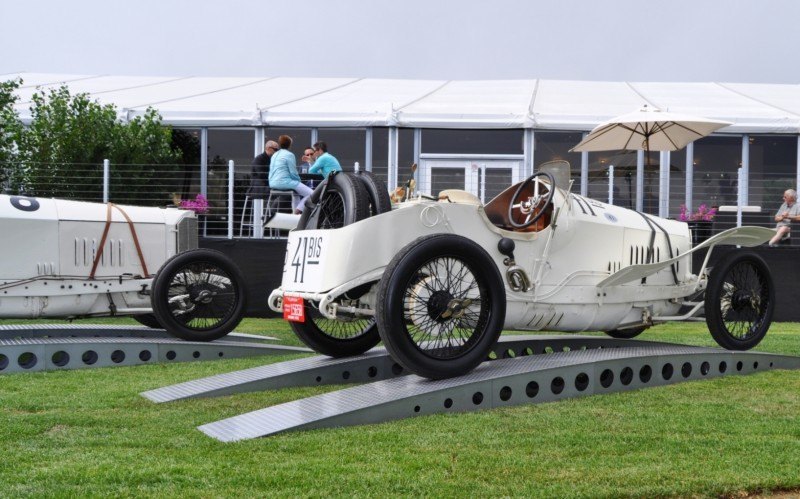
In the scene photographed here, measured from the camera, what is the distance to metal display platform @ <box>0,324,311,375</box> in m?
6.45

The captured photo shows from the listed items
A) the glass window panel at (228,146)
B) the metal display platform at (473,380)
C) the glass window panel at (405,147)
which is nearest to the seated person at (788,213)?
the glass window panel at (405,147)

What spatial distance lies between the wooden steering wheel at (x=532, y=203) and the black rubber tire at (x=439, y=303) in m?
0.70

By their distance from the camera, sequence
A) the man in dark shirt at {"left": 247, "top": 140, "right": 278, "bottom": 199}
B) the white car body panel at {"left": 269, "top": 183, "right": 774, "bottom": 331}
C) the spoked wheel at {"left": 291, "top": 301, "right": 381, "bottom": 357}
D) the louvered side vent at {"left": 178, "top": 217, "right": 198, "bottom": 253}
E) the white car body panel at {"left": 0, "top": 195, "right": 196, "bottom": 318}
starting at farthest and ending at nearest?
the man in dark shirt at {"left": 247, "top": 140, "right": 278, "bottom": 199} < the louvered side vent at {"left": 178, "top": 217, "right": 198, "bottom": 253} < the white car body panel at {"left": 0, "top": 195, "right": 196, "bottom": 318} < the spoked wheel at {"left": 291, "top": 301, "right": 381, "bottom": 357} < the white car body panel at {"left": 269, "top": 183, "right": 774, "bottom": 331}

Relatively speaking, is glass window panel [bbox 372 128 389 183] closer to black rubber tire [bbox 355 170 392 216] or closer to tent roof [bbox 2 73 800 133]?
tent roof [bbox 2 73 800 133]

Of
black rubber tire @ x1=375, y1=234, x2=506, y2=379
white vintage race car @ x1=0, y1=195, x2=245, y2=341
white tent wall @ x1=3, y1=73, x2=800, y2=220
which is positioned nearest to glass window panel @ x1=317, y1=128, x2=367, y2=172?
white tent wall @ x1=3, y1=73, x2=800, y2=220

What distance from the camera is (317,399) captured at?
14.9 feet

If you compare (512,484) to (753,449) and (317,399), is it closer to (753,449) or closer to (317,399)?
(753,449)

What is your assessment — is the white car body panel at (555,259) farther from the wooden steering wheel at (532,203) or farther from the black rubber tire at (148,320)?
the black rubber tire at (148,320)

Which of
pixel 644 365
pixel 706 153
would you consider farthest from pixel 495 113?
pixel 644 365

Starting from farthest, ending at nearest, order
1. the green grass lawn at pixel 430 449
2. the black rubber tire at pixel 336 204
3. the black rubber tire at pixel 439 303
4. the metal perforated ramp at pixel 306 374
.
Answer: the metal perforated ramp at pixel 306 374, the black rubber tire at pixel 336 204, the black rubber tire at pixel 439 303, the green grass lawn at pixel 430 449

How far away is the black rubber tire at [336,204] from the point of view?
5.00 m

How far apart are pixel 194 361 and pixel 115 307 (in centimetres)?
103

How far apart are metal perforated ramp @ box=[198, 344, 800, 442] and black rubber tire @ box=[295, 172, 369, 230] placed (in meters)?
1.01

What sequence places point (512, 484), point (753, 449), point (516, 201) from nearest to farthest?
1. point (512, 484)
2. point (753, 449)
3. point (516, 201)
